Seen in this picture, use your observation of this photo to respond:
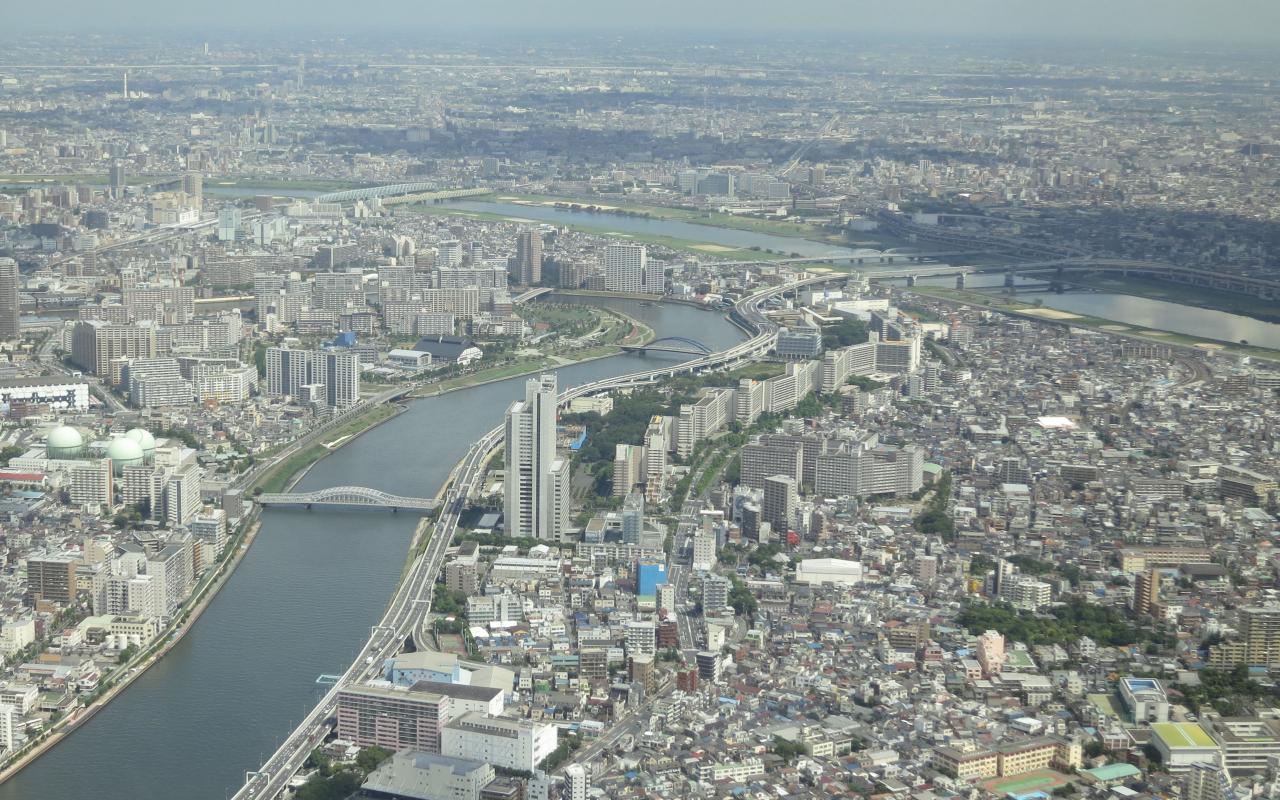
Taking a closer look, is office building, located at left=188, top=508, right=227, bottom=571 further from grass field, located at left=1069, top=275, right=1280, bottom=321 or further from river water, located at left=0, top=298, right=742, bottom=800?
grass field, located at left=1069, top=275, right=1280, bottom=321

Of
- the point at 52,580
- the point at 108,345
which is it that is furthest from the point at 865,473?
the point at 108,345

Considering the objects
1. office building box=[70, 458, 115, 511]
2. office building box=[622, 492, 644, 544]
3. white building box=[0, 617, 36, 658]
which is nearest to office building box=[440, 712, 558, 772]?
white building box=[0, 617, 36, 658]

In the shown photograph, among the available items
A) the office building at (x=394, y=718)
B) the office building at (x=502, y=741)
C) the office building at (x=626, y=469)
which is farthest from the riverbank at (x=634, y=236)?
the office building at (x=502, y=741)

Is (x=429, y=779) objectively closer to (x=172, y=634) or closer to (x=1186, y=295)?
(x=172, y=634)

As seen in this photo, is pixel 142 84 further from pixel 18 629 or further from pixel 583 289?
pixel 18 629

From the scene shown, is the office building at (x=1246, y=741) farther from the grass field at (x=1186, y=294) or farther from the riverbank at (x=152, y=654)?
the grass field at (x=1186, y=294)
